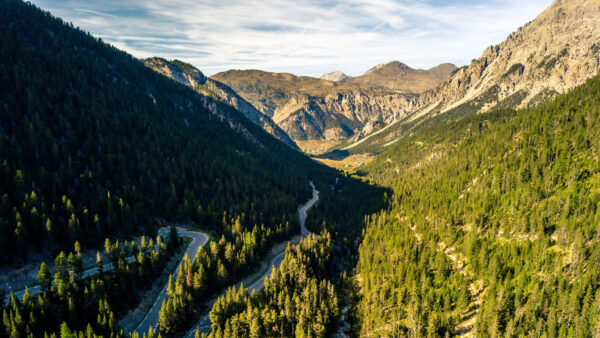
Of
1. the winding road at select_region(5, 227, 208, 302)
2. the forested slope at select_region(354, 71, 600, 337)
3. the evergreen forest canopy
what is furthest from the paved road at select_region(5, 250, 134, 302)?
the forested slope at select_region(354, 71, 600, 337)

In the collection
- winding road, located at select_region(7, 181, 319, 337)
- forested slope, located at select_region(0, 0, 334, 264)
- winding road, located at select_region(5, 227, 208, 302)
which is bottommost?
winding road, located at select_region(7, 181, 319, 337)

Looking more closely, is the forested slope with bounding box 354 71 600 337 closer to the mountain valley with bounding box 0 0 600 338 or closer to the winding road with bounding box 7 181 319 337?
the mountain valley with bounding box 0 0 600 338

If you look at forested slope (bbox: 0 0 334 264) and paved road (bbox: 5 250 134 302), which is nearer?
paved road (bbox: 5 250 134 302)

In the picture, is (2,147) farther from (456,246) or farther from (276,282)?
(456,246)

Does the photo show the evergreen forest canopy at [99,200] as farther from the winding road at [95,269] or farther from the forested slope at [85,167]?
the winding road at [95,269]

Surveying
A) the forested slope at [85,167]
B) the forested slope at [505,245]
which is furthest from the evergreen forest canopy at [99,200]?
the forested slope at [505,245]

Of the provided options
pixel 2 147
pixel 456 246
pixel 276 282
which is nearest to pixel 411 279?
pixel 456 246

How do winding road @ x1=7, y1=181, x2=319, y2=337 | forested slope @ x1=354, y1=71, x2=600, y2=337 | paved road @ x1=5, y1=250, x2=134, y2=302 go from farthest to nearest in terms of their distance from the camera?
forested slope @ x1=354, y1=71, x2=600, y2=337, winding road @ x1=7, y1=181, x2=319, y2=337, paved road @ x1=5, y1=250, x2=134, y2=302
